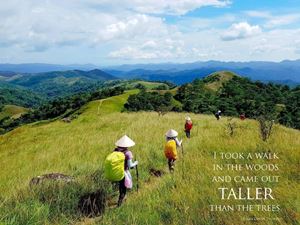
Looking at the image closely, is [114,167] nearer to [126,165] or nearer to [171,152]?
[126,165]

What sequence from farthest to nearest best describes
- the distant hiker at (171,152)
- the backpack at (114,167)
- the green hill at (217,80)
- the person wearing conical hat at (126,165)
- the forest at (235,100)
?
the green hill at (217,80)
the forest at (235,100)
the distant hiker at (171,152)
the person wearing conical hat at (126,165)
the backpack at (114,167)

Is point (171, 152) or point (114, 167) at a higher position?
point (114, 167)

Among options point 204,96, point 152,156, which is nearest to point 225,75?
point 204,96

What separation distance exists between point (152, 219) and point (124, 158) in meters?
2.82

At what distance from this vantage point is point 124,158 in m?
9.28

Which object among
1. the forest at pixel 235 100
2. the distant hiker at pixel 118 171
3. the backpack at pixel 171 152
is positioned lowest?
the forest at pixel 235 100

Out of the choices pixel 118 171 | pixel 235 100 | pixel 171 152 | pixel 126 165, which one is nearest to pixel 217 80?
pixel 235 100

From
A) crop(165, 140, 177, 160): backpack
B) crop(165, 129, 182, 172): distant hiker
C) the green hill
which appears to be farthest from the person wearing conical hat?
the green hill

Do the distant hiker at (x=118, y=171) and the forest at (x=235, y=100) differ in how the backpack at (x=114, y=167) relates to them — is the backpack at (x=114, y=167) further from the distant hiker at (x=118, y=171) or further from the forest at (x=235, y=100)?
the forest at (x=235, y=100)

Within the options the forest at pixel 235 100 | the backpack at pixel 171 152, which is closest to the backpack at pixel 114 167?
the backpack at pixel 171 152

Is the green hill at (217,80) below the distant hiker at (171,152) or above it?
below

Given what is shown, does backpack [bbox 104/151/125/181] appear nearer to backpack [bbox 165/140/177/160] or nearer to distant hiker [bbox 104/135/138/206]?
distant hiker [bbox 104/135/138/206]

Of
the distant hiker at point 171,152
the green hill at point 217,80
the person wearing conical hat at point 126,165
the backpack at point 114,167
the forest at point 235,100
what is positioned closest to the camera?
the backpack at point 114,167

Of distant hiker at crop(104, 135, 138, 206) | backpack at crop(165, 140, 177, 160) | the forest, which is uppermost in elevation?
distant hiker at crop(104, 135, 138, 206)
